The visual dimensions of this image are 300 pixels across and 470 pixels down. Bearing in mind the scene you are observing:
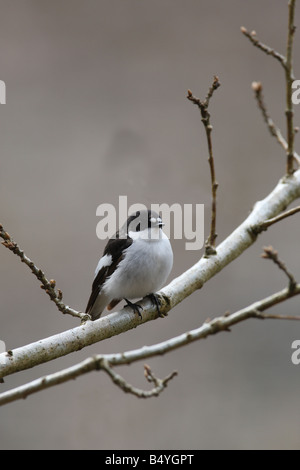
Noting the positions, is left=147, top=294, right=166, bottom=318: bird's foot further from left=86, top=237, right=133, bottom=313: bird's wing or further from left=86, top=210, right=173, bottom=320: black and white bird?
left=86, top=237, right=133, bottom=313: bird's wing

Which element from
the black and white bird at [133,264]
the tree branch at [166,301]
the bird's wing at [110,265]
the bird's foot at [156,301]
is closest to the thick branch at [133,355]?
the tree branch at [166,301]

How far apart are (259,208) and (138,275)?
1.44ft

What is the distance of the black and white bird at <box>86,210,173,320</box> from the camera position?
1.87 meters

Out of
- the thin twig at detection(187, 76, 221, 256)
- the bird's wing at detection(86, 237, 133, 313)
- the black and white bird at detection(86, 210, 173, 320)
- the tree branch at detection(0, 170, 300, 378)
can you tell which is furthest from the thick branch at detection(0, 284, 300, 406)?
the bird's wing at detection(86, 237, 133, 313)

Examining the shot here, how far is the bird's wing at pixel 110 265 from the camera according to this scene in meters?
1.95

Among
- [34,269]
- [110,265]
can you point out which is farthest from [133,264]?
[34,269]

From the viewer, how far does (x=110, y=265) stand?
1.99 m

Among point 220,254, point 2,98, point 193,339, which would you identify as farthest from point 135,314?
point 2,98

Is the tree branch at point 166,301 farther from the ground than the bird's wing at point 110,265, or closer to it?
closer to it

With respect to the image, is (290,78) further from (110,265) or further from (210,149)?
(110,265)

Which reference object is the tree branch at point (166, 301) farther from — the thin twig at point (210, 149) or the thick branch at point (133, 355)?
the thick branch at point (133, 355)

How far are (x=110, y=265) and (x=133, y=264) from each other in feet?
0.36

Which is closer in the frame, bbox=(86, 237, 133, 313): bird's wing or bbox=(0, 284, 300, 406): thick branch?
bbox=(0, 284, 300, 406): thick branch

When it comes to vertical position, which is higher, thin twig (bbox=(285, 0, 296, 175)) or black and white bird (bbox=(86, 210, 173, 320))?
thin twig (bbox=(285, 0, 296, 175))
